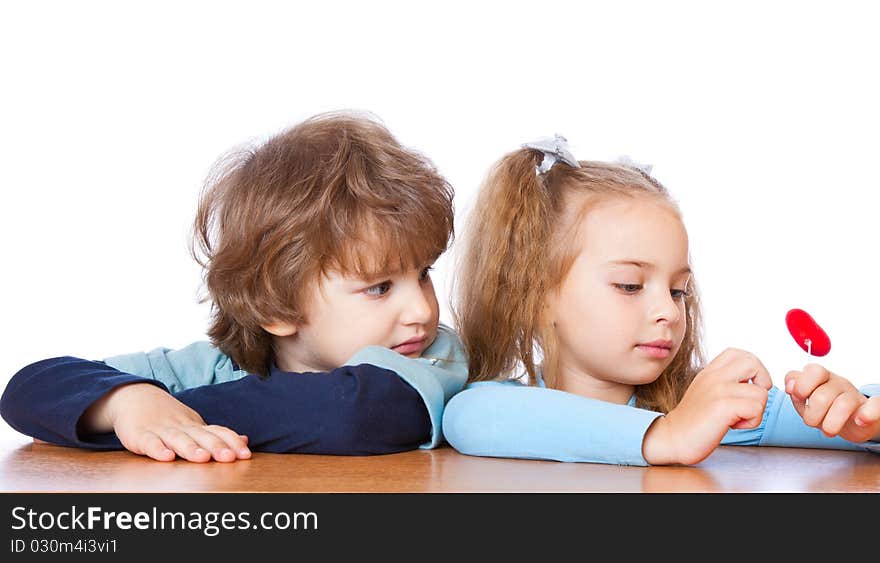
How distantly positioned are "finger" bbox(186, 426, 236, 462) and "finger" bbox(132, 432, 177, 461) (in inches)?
1.3

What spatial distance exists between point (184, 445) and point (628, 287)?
0.58m

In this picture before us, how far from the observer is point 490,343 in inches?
60.9

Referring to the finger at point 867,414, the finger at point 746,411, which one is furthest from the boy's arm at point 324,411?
the finger at point 867,414

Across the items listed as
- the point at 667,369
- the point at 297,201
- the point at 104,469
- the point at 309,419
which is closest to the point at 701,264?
the point at 667,369

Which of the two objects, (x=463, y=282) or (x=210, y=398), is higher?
(x=463, y=282)

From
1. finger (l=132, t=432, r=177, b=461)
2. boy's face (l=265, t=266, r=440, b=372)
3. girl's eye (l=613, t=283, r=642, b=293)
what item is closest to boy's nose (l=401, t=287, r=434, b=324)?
boy's face (l=265, t=266, r=440, b=372)

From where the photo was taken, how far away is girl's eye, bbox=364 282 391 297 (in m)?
1.48

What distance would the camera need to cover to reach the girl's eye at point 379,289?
4.85 feet

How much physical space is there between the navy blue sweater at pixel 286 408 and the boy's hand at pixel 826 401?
433mm

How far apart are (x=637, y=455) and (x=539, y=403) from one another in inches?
5.4

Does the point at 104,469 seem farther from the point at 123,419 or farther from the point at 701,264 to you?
the point at 701,264

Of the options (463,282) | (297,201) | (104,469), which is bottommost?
(104,469)

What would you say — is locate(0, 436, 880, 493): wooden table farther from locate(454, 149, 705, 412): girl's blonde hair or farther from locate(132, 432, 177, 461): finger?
locate(454, 149, 705, 412): girl's blonde hair
